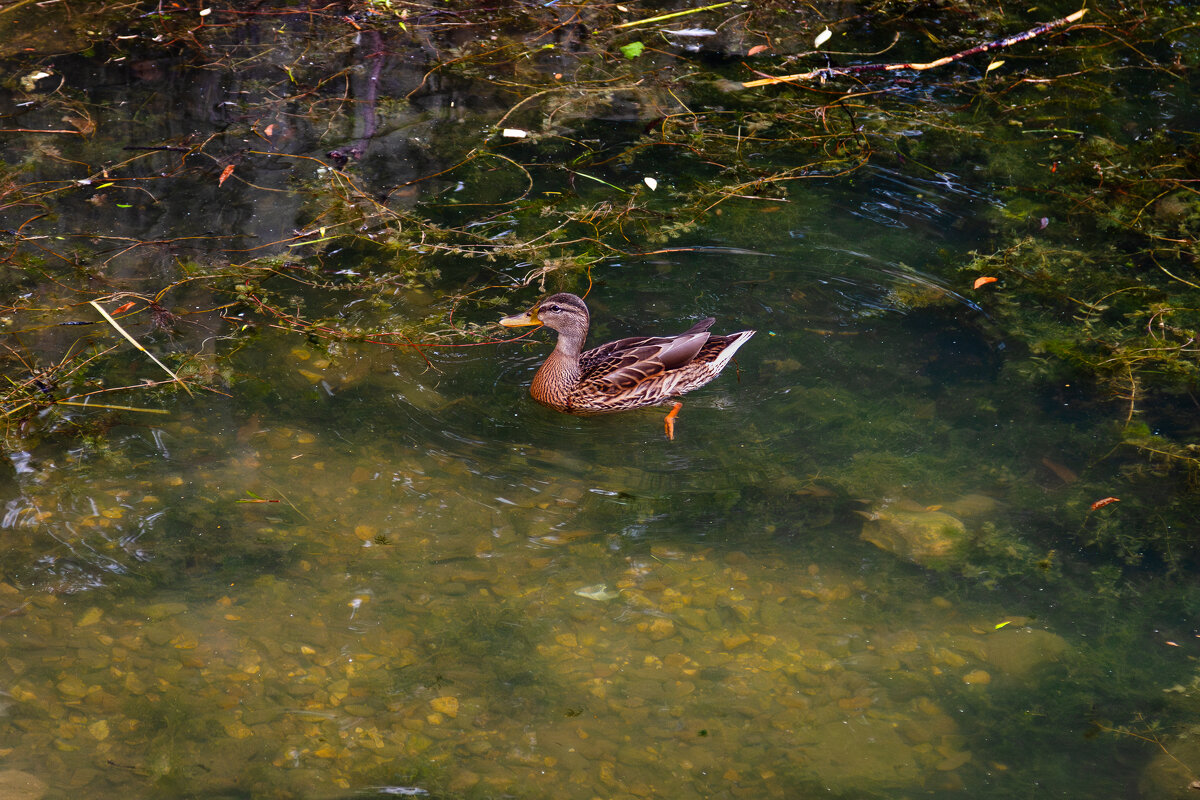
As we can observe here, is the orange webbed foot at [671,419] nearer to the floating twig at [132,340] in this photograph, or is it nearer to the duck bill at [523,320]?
the duck bill at [523,320]

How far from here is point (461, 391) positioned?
5977 millimetres

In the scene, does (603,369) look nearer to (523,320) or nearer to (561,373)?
(561,373)

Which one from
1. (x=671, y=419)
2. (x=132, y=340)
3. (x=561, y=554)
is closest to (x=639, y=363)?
(x=671, y=419)

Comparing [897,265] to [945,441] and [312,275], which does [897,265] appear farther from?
[312,275]

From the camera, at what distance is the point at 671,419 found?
602cm

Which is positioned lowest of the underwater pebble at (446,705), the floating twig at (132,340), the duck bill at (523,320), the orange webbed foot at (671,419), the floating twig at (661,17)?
the underwater pebble at (446,705)

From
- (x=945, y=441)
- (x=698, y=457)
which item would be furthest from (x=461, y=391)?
(x=945, y=441)

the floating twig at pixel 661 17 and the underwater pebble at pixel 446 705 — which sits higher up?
the floating twig at pixel 661 17

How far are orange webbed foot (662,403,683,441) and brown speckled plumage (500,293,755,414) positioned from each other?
11 centimetres

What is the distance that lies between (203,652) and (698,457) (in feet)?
9.52

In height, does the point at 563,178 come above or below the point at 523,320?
above

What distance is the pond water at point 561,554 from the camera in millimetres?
4305

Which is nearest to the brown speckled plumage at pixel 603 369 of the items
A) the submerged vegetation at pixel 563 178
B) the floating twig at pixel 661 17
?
the submerged vegetation at pixel 563 178

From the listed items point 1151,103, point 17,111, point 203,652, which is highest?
point 1151,103
